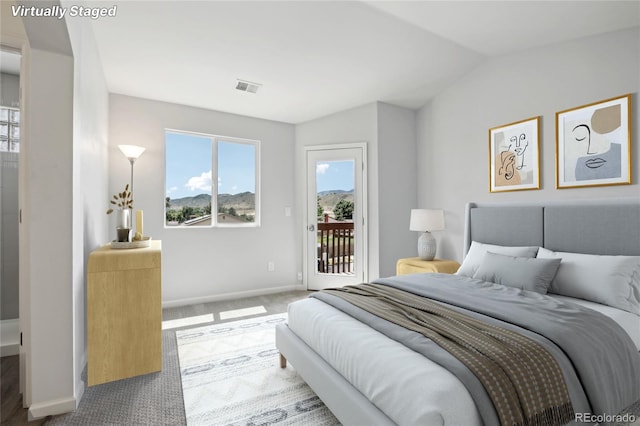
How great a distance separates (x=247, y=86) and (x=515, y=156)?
9.56 feet

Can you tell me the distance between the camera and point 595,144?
8.46 feet

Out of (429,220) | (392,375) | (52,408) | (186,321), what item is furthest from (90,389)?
(429,220)

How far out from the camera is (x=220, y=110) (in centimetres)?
407

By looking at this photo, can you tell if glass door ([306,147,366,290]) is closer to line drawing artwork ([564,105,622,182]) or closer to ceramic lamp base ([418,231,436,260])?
ceramic lamp base ([418,231,436,260])

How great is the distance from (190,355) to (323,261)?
2311 millimetres

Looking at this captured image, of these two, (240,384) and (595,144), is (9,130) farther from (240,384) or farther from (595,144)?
(595,144)

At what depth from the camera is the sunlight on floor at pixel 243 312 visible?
344 centimetres

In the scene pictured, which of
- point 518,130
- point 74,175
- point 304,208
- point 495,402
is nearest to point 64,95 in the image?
point 74,175

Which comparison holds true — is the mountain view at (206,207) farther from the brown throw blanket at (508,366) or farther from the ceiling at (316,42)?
the brown throw blanket at (508,366)

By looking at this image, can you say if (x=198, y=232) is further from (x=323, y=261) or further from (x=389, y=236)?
(x=389, y=236)

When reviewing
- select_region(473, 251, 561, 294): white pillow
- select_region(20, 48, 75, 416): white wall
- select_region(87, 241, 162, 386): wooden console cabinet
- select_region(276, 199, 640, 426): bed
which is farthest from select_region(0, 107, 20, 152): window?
select_region(473, 251, 561, 294): white pillow

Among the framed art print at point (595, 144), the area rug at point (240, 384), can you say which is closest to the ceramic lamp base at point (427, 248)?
the framed art print at point (595, 144)

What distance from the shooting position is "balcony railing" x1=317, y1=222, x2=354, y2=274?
4461 mm

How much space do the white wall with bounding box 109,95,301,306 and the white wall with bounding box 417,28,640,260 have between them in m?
2.00
